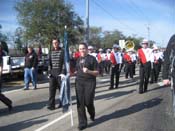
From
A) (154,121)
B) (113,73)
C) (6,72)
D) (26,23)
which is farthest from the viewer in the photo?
(26,23)

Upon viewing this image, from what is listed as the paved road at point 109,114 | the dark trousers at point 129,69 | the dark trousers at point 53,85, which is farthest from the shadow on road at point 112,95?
the dark trousers at point 129,69

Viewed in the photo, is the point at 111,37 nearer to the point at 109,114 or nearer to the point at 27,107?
the point at 27,107

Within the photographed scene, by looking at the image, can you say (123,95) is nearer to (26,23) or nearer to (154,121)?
(154,121)

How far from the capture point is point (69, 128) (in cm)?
841

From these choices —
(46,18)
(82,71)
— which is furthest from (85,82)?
(46,18)

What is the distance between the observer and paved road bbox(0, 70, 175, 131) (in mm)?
8516

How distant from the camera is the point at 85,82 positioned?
8.39 meters

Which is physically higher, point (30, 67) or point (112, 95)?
point (30, 67)

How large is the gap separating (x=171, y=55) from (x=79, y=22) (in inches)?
1198

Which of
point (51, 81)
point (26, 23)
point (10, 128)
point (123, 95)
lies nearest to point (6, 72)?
point (123, 95)

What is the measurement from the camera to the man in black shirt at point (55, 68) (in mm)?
10969

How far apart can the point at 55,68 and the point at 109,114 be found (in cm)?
219

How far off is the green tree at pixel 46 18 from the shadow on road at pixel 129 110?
2190 centimetres

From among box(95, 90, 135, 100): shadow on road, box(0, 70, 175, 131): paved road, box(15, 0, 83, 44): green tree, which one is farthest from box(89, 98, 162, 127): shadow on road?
box(15, 0, 83, 44): green tree
